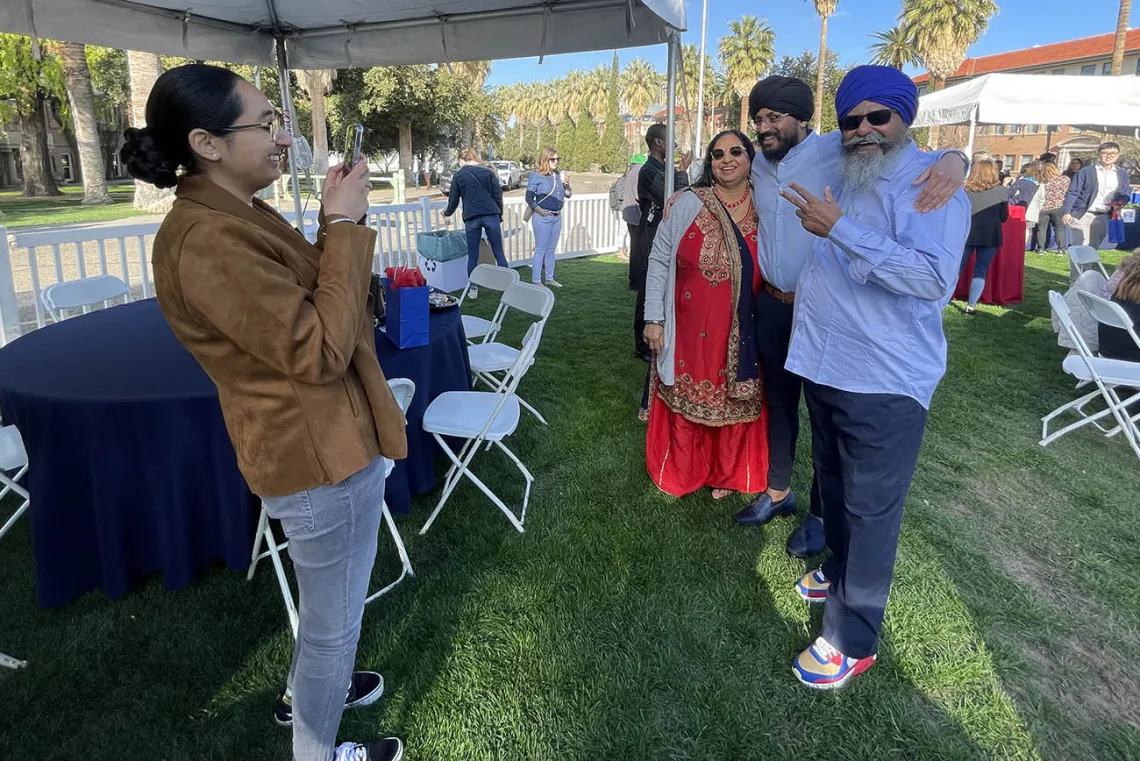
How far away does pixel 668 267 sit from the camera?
2.93m

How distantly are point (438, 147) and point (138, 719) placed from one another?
1389 inches

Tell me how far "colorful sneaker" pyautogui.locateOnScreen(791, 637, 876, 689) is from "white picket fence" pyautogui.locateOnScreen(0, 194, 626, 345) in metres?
2.42

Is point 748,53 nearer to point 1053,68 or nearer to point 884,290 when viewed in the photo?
point 1053,68

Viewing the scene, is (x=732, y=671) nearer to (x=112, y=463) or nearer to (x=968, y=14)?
(x=112, y=463)

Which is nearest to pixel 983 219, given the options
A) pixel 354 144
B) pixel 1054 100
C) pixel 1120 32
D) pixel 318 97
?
pixel 1054 100

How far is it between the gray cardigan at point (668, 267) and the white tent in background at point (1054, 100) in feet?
25.0

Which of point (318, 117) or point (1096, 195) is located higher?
point (318, 117)

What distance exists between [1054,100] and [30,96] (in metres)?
31.7

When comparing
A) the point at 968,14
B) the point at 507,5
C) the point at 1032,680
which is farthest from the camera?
the point at 968,14

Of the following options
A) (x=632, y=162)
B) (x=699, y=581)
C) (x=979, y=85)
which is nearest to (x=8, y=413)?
(x=699, y=581)

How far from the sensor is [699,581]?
8.92 feet

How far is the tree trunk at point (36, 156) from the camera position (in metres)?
25.3

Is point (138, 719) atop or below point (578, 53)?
below

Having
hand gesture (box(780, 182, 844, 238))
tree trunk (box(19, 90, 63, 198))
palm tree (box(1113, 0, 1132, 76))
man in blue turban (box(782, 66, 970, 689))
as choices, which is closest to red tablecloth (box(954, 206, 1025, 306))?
man in blue turban (box(782, 66, 970, 689))
